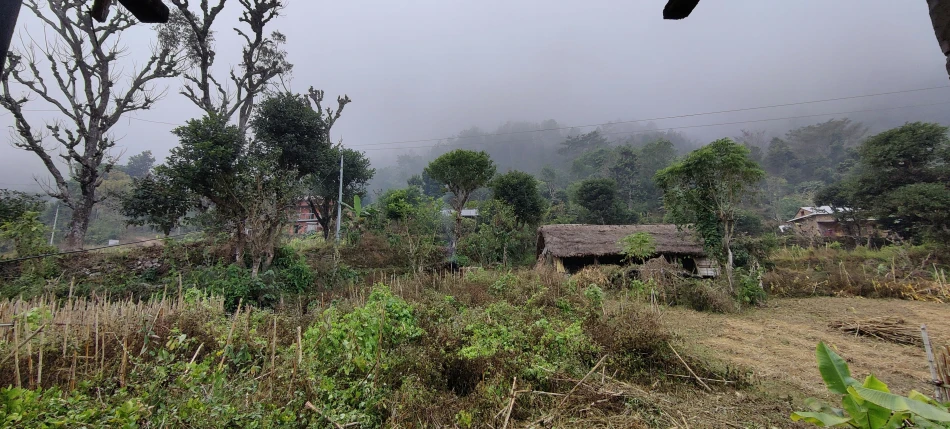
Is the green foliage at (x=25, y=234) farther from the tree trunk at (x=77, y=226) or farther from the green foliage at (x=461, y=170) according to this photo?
the green foliage at (x=461, y=170)

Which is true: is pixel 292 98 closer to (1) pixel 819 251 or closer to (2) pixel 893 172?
(1) pixel 819 251

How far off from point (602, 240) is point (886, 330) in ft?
29.7

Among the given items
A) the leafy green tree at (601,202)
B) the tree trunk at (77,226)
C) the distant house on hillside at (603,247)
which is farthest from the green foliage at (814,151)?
the tree trunk at (77,226)

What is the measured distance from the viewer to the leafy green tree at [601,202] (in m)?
23.1

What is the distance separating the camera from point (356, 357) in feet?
10.6

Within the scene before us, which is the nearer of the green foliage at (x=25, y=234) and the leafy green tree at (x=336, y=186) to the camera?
the green foliage at (x=25, y=234)

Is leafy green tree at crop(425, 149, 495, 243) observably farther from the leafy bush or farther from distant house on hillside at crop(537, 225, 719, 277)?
the leafy bush

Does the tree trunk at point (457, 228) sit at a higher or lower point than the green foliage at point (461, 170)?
lower

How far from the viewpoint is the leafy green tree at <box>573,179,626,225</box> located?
23.1 meters

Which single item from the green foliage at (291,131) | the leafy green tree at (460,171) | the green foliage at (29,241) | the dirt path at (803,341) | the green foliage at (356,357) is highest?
the green foliage at (291,131)

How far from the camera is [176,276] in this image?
9219 mm

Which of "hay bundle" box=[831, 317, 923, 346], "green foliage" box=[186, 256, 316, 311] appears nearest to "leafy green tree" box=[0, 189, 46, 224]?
"green foliage" box=[186, 256, 316, 311]

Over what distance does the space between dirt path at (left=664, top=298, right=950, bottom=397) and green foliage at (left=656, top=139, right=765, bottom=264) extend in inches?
94.9

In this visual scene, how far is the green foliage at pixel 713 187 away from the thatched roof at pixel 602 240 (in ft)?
8.67
